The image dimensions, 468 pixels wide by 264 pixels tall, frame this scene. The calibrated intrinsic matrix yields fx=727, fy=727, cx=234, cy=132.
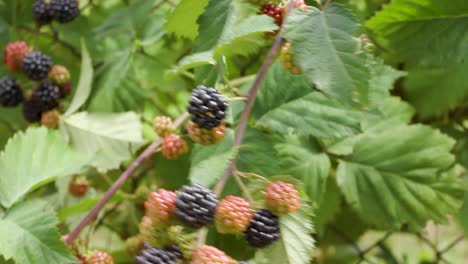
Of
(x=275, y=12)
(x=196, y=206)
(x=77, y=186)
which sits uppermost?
(x=275, y=12)

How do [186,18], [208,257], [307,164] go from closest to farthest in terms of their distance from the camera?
[208,257]
[186,18]
[307,164]

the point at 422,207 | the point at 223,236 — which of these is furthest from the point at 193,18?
the point at 422,207

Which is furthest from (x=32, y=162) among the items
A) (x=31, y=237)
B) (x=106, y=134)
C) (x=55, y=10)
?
(x=55, y=10)

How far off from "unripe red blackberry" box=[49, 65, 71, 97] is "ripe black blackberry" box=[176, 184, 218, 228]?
53 centimetres

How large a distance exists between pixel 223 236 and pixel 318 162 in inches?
6.4

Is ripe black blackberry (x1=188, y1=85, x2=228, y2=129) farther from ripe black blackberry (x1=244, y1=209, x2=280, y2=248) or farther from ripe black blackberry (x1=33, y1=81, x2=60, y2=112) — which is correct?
ripe black blackberry (x1=33, y1=81, x2=60, y2=112)

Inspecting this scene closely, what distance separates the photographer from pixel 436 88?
1.16 metres

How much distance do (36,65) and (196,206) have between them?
0.55m

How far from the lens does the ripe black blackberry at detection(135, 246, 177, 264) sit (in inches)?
22.3

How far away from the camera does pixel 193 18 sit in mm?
781

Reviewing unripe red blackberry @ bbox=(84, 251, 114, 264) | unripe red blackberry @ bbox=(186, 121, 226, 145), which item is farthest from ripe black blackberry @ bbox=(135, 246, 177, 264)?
unripe red blackberry @ bbox=(84, 251, 114, 264)

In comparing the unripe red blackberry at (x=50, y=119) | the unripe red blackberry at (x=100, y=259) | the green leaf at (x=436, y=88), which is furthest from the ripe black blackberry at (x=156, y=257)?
the green leaf at (x=436, y=88)

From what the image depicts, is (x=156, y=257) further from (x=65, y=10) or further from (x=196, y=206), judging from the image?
(x=65, y=10)

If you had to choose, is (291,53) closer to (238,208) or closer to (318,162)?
(238,208)
